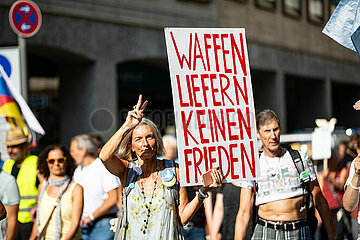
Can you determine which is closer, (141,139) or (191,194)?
(141,139)

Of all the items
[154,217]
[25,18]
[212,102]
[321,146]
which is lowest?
[154,217]

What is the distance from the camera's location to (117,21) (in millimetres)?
17078

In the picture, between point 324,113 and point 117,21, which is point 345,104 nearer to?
point 324,113

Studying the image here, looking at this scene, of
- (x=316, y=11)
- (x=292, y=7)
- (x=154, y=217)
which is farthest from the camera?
(x=316, y=11)

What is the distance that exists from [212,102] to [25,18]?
20.8 ft

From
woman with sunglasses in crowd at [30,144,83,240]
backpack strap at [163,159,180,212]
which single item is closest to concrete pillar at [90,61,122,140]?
woman with sunglasses in crowd at [30,144,83,240]

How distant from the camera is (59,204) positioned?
6.60 m

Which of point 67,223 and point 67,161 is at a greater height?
point 67,161

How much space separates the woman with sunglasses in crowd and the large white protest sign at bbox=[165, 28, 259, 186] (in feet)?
7.14

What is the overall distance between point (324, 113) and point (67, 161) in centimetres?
2132

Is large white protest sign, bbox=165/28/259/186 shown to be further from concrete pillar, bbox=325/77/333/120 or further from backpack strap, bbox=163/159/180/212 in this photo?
concrete pillar, bbox=325/77/333/120

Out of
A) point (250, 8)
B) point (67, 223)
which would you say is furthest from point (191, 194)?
point (250, 8)

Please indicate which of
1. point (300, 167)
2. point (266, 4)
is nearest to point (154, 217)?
point (300, 167)

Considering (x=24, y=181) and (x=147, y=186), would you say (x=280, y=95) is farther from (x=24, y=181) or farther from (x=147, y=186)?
(x=147, y=186)
